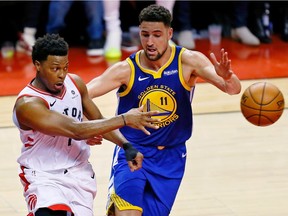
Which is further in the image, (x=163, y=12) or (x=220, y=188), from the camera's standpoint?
(x=220, y=188)

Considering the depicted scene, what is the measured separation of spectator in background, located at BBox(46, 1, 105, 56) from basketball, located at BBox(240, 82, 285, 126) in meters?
5.26

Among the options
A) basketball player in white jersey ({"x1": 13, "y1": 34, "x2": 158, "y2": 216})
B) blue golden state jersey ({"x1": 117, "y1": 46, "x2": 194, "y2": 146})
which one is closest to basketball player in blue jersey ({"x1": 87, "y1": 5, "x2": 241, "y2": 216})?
blue golden state jersey ({"x1": 117, "y1": 46, "x2": 194, "y2": 146})

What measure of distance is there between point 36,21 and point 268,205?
5522mm

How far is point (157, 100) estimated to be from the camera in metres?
6.24

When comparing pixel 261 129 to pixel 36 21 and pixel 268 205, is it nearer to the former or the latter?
pixel 268 205

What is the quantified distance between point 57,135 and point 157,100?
1076mm

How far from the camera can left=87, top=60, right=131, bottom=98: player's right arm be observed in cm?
632

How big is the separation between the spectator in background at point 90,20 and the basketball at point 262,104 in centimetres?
526

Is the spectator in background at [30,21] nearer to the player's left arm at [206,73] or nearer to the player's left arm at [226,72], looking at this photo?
the player's left arm at [206,73]

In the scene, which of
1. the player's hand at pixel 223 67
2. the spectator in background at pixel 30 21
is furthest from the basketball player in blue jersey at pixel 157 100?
the spectator in background at pixel 30 21

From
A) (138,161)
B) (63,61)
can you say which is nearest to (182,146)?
(138,161)

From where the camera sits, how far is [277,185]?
7.65 meters

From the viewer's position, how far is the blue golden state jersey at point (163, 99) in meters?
6.24

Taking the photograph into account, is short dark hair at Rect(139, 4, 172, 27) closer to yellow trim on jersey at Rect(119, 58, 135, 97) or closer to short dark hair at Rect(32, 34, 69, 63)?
yellow trim on jersey at Rect(119, 58, 135, 97)
